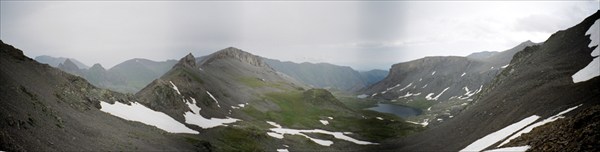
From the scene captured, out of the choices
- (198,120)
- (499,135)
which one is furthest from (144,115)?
(499,135)

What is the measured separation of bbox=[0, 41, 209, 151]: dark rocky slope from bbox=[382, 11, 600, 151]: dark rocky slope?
4809 cm

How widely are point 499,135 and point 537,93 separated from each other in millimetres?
17935

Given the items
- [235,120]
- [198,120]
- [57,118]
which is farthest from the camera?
[235,120]

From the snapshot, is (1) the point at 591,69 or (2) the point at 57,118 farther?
(1) the point at 591,69

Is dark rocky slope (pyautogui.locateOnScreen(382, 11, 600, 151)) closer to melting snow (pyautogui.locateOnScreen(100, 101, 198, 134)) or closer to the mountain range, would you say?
the mountain range

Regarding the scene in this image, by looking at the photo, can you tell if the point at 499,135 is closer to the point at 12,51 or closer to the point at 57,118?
the point at 57,118

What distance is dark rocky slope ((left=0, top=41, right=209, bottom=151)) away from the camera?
154 ft

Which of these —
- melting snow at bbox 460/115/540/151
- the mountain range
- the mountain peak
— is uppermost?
the mountain peak

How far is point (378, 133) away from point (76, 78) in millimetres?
101701

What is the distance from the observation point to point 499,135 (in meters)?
51.2

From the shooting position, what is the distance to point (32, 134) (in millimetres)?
47031

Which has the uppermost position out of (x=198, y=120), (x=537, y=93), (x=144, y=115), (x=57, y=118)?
(x=198, y=120)

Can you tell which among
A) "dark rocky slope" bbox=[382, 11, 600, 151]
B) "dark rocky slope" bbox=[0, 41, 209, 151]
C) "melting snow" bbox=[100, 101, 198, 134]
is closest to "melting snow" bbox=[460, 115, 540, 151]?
"dark rocky slope" bbox=[382, 11, 600, 151]

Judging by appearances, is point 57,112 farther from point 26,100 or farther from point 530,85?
point 530,85
